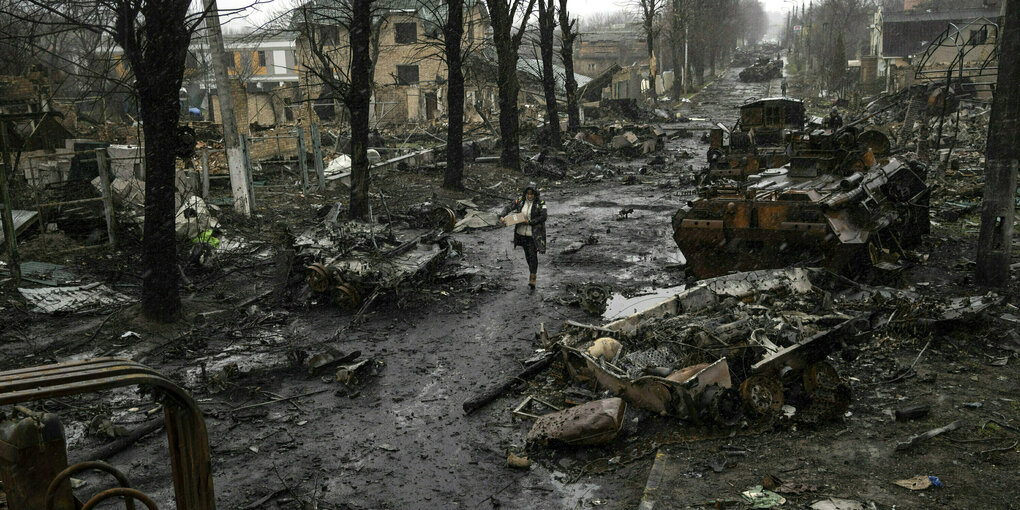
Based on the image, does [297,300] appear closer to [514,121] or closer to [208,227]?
[208,227]

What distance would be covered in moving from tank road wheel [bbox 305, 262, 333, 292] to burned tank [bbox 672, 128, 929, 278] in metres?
5.05

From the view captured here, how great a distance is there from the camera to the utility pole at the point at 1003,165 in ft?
29.9

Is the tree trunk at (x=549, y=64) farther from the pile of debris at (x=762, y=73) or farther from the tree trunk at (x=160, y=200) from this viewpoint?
the pile of debris at (x=762, y=73)

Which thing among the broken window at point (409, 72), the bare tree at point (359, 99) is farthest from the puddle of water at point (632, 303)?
the broken window at point (409, 72)

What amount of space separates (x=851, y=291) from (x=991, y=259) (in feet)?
6.87

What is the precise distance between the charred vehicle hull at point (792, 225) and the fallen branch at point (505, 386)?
3.46m

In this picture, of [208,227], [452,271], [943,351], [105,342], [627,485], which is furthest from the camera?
[208,227]

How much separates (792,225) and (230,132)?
11485mm

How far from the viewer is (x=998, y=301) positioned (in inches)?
314

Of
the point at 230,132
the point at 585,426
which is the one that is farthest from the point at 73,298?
the point at 585,426

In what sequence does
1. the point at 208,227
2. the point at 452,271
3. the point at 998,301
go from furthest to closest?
the point at 208,227
the point at 452,271
the point at 998,301

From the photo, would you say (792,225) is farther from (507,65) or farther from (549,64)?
(549,64)

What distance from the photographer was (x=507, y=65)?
893 inches

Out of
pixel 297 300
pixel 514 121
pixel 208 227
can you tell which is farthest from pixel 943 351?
pixel 514 121
